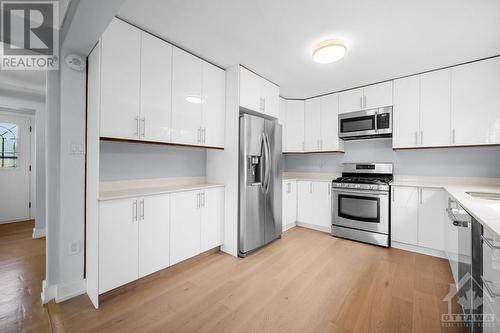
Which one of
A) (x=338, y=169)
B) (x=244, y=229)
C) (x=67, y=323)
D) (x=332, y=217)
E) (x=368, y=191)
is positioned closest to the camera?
(x=67, y=323)

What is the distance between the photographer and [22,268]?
229cm

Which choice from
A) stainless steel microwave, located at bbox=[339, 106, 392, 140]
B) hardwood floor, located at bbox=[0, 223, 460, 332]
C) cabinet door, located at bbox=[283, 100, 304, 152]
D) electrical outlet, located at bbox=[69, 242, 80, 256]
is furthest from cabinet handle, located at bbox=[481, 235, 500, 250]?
cabinet door, located at bbox=[283, 100, 304, 152]

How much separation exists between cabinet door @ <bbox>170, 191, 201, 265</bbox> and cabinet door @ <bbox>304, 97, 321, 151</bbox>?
241 centimetres

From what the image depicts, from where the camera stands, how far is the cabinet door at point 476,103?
8.01ft

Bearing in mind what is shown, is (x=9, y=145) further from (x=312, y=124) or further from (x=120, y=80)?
(x=312, y=124)

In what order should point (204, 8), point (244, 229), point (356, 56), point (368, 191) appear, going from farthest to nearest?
→ point (368, 191), point (244, 229), point (356, 56), point (204, 8)

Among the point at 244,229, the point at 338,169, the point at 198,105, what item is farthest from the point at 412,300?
the point at 198,105

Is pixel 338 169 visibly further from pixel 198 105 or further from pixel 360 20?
pixel 198 105

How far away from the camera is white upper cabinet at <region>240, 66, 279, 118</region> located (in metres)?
2.72

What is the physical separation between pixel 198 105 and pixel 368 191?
107 inches

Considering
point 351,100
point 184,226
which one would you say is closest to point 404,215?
point 351,100

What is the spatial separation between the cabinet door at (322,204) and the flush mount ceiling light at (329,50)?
79.8 inches

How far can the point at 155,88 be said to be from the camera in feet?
6.81

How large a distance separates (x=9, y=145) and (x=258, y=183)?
16.7 ft
